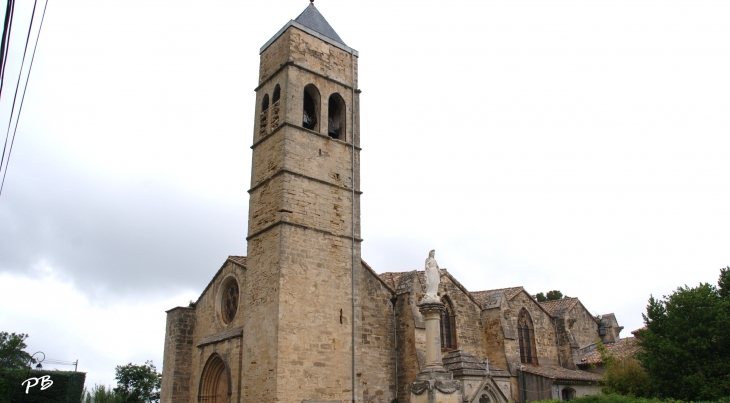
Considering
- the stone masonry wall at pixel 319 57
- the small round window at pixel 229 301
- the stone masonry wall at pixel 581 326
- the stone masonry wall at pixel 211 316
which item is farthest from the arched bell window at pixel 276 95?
the stone masonry wall at pixel 581 326

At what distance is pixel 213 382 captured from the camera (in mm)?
18578

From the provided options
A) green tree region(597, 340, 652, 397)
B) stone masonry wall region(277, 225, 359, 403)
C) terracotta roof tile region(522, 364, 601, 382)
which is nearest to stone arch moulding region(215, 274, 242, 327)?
stone masonry wall region(277, 225, 359, 403)

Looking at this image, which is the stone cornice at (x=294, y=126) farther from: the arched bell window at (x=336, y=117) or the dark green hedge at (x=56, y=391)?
the dark green hedge at (x=56, y=391)

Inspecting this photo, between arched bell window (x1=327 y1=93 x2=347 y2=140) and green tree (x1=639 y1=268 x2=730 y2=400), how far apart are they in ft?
38.2

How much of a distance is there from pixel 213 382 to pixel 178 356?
120 inches

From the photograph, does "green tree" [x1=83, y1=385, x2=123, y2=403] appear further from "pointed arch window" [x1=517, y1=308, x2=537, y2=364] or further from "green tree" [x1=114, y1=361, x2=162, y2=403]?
"pointed arch window" [x1=517, y1=308, x2=537, y2=364]

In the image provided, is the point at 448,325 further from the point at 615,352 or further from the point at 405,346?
the point at 615,352

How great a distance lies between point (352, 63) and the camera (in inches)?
834

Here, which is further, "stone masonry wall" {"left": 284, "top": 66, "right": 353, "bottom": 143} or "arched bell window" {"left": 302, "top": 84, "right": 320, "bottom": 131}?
"arched bell window" {"left": 302, "top": 84, "right": 320, "bottom": 131}

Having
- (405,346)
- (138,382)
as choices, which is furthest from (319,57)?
(138,382)

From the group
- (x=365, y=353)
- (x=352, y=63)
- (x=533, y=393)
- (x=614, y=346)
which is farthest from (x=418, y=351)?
(x=614, y=346)

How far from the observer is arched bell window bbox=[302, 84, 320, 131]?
1962cm

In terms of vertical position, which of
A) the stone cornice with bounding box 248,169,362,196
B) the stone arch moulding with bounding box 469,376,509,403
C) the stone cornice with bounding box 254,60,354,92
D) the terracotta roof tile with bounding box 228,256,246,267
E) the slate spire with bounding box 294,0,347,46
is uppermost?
the slate spire with bounding box 294,0,347,46

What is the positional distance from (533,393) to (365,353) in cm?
765
